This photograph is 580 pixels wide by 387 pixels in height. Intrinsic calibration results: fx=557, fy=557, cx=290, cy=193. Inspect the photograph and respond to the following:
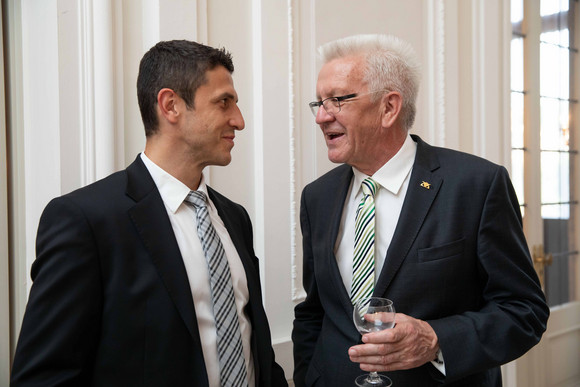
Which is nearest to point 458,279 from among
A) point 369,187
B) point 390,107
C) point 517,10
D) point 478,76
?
point 369,187

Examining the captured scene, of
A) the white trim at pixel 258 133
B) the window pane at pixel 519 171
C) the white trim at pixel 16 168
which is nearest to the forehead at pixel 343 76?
the white trim at pixel 258 133

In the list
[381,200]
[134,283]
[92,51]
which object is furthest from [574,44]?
[134,283]

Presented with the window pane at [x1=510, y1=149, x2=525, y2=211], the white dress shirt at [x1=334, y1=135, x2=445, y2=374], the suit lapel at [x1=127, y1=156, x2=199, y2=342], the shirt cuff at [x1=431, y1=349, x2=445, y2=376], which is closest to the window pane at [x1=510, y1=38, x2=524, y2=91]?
the window pane at [x1=510, y1=149, x2=525, y2=211]

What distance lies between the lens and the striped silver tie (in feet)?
5.39

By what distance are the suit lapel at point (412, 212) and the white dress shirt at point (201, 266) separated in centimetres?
45

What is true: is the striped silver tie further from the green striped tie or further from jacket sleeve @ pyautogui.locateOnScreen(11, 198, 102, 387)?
the green striped tie

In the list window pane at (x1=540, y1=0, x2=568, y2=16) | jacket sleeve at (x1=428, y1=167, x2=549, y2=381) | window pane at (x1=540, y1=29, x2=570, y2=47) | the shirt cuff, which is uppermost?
window pane at (x1=540, y1=0, x2=568, y2=16)

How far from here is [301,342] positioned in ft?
7.24

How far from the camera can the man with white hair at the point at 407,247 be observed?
70.7 inches

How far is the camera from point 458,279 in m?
1.87

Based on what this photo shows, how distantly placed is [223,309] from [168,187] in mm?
410

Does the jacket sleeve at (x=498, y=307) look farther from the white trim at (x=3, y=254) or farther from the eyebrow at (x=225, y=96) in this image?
the white trim at (x=3, y=254)

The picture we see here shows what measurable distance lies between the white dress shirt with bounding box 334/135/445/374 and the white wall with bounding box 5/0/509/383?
1.93ft

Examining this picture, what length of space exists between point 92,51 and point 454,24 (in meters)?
2.29
